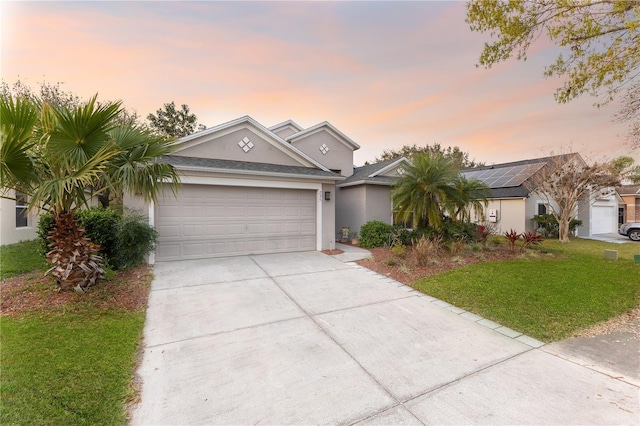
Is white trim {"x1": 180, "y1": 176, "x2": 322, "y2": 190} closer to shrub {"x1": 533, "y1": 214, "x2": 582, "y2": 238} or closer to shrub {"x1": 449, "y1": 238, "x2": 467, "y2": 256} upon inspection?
shrub {"x1": 449, "y1": 238, "x2": 467, "y2": 256}

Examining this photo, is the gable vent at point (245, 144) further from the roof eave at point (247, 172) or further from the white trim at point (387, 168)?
the white trim at point (387, 168)

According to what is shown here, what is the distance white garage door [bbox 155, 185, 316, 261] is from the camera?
8227 millimetres

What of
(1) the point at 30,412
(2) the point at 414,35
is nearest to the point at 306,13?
(2) the point at 414,35

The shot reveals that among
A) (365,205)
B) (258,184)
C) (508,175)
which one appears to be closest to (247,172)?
(258,184)

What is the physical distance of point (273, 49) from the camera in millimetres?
8953

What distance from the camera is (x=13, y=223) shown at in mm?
10164

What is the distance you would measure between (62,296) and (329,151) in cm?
1229

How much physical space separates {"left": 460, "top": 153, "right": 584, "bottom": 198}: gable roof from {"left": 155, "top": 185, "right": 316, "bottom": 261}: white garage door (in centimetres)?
1018

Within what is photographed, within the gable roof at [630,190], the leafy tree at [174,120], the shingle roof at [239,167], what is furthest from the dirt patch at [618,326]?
the gable roof at [630,190]

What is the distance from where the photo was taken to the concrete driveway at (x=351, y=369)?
7.91 feet

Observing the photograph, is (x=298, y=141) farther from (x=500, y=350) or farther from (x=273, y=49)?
(x=500, y=350)

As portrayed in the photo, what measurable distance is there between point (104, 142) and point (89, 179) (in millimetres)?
969

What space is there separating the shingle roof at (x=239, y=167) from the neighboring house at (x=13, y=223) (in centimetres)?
586

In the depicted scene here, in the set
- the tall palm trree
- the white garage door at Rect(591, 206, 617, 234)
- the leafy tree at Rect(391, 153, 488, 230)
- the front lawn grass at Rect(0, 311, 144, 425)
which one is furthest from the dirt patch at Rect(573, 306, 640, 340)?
the white garage door at Rect(591, 206, 617, 234)
